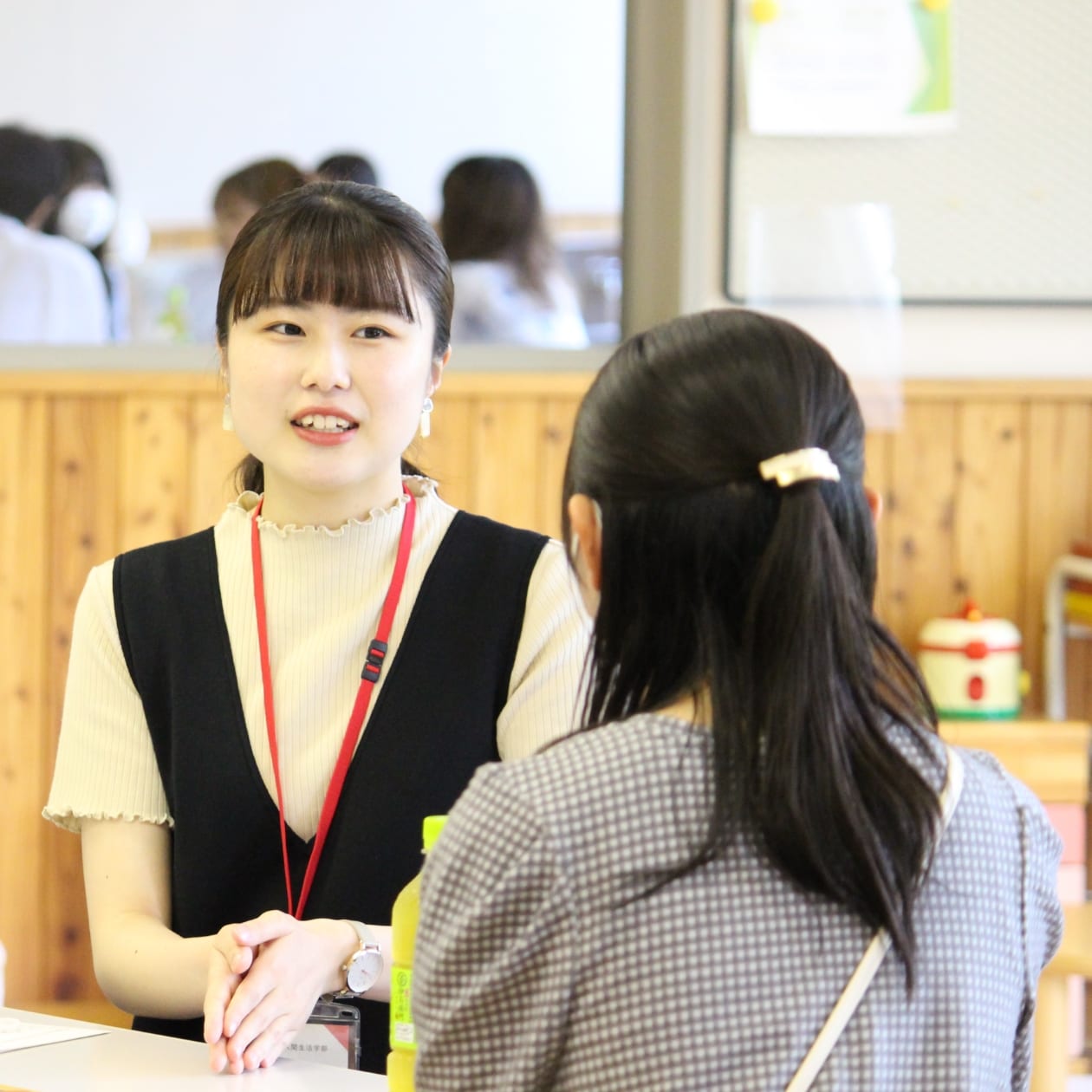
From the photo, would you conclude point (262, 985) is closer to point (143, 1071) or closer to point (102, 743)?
point (143, 1071)

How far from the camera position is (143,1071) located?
41.5 inches

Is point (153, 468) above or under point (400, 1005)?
above

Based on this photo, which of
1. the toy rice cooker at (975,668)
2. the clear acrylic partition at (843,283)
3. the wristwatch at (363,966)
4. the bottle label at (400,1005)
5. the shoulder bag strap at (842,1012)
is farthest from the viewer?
the clear acrylic partition at (843,283)

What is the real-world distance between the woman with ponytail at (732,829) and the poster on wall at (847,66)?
81.7 inches

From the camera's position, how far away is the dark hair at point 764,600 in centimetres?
78

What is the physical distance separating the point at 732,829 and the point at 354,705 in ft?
2.19

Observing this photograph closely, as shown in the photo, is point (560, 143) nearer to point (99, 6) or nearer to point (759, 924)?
point (99, 6)

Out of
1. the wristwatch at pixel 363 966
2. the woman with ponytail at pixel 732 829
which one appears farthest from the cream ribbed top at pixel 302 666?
the woman with ponytail at pixel 732 829

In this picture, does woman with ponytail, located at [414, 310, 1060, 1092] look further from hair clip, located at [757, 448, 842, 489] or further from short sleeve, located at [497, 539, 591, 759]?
short sleeve, located at [497, 539, 591, 759]

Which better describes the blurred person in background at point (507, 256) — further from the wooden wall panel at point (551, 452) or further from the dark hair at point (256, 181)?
the dark hair at point (256, 181)

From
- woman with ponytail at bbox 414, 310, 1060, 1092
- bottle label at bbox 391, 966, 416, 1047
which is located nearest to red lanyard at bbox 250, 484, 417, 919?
bottle label at bbox 391, 966, 416, 1047

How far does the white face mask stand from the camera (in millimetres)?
3025

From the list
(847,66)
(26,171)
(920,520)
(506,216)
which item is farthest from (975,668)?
(26,171)

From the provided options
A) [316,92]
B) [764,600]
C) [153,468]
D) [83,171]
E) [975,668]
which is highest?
Answer: [316,92]
